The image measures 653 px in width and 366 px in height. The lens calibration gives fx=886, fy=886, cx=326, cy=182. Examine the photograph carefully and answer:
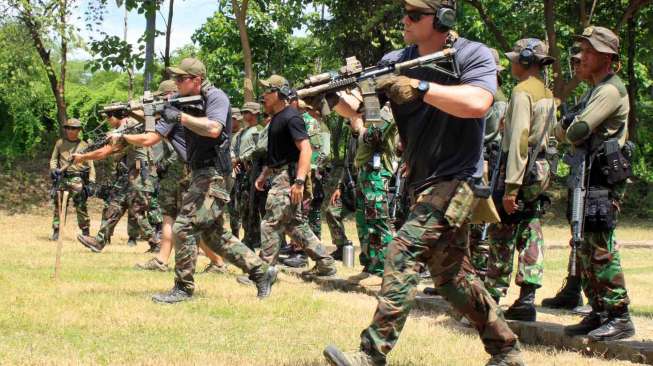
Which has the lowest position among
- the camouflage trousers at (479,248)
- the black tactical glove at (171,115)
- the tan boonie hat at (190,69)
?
the camouflage trousers at (479,248)

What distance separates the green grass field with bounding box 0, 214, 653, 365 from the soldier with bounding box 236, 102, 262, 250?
215 centimetres

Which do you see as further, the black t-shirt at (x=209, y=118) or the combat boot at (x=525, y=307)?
the black t-shirt at (x=209, y=118)

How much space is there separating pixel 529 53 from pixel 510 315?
2077 millimetres

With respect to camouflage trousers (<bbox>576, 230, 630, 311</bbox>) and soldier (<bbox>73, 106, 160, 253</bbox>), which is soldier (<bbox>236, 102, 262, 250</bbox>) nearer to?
soldier (<bbox>73, 106, 160, 253</bbox>)

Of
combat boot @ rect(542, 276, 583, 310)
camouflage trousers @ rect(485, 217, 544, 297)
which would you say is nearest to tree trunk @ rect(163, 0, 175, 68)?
combat boot @ rect(542, 276, 583, 310)

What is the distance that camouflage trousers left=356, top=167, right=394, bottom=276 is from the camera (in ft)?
29.8

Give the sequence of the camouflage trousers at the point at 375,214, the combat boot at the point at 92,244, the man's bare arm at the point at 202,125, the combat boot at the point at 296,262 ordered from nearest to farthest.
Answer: the man's bare arm at the point at 202,125, the camouflage trousers at the point at 375,214, the combat boot at the point at 296,262, the combat boot at the point at 92,244

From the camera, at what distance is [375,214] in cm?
907

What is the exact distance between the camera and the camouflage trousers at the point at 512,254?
700cm

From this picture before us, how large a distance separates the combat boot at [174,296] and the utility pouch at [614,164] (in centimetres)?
391

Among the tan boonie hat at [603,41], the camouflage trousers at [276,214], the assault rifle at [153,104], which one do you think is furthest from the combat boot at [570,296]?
the assault rifle at [153,104]

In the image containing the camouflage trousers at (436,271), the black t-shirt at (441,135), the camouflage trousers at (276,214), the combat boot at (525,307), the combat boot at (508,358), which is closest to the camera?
the camouflage trousers at (436,271)

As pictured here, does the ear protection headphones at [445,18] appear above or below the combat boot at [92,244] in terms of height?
above

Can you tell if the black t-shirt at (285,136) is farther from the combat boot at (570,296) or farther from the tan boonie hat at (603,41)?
the tan boonie hat at (603,41)
